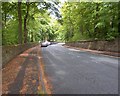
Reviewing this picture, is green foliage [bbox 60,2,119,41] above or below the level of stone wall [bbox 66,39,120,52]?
above

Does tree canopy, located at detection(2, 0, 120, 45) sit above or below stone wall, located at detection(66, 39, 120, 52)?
above

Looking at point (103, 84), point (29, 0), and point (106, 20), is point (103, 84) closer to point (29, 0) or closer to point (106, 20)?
point (106, 20)

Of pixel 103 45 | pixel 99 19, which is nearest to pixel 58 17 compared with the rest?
pixel 99 19

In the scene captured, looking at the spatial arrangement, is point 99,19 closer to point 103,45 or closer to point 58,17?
point 103,45

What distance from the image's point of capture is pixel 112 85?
333 inches

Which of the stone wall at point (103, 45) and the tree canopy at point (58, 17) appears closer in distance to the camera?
the stone wall at point (103, 45)

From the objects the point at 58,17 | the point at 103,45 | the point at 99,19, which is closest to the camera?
the point at 103,45

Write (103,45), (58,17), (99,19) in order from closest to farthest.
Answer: (103,45), (99,19), (58,17)

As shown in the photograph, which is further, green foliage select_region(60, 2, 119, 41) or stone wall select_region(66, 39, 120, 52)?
green foliage select_region(60, 2, 119, 41)

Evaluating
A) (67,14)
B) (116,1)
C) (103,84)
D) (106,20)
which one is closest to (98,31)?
(106,20)

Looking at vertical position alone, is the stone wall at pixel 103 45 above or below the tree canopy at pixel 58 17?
below

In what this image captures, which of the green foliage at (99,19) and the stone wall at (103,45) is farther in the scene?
the green foliage at (99,19)

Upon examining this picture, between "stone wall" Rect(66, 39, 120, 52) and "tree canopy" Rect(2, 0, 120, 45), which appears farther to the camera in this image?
"tree canopy" Rect(2, 0, 120, 45)

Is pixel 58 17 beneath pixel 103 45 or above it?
above
